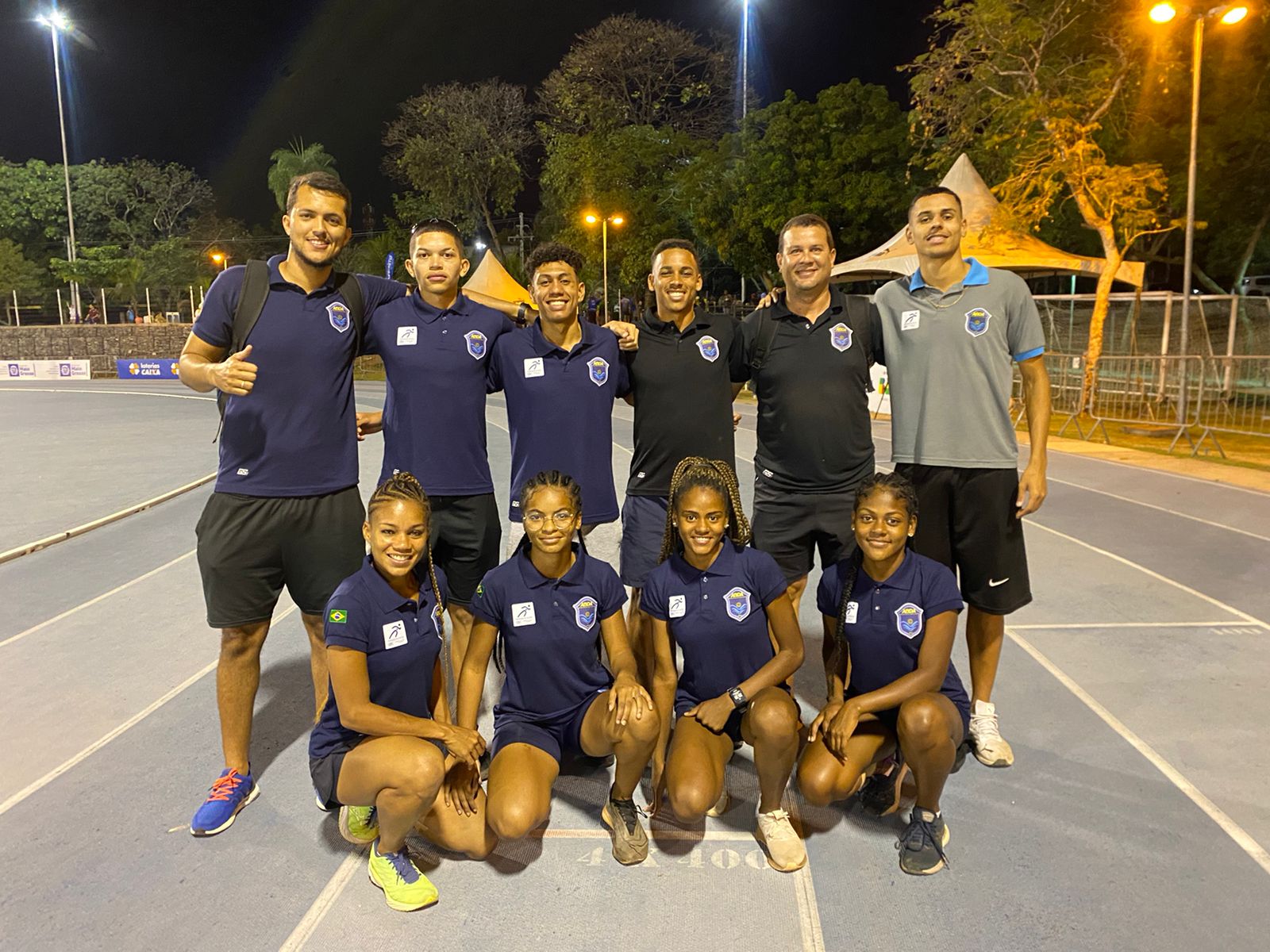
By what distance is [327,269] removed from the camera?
11.3ft

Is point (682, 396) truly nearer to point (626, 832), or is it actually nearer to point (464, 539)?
point (464, 539)

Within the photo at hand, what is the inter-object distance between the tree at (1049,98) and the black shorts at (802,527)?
13.1 metres

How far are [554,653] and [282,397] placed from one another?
1.39 meters

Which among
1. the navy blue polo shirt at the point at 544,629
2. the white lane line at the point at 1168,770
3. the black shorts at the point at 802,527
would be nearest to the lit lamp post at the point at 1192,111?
the white lane line at the point at 1168,770

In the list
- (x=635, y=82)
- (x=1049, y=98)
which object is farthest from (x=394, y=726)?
(x=635, y=82)

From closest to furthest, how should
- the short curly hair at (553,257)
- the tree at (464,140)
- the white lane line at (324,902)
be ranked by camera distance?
the white lane line at (324,902), the short curly hair at (553,257), the tree at (464,140)

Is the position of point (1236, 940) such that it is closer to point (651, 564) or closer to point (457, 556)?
point (651, 564)

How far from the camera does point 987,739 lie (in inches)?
143

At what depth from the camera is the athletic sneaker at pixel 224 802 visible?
309 cm

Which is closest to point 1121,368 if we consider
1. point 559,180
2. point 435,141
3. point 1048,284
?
point 1048,284

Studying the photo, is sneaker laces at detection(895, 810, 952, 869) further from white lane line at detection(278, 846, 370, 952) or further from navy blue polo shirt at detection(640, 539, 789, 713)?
white lane line at detection(278, 846, 370, 952)

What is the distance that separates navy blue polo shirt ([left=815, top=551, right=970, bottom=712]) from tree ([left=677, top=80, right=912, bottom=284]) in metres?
24.8

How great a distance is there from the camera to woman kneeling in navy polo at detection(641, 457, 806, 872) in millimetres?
3133

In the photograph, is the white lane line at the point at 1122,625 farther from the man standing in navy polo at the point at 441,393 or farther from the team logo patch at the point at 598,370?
the man standing in navy polo at the point at 441,393
